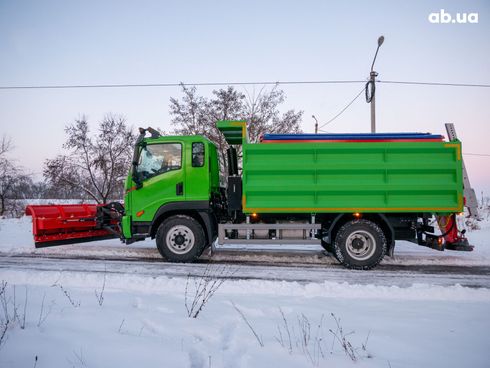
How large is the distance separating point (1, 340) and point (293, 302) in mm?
3011

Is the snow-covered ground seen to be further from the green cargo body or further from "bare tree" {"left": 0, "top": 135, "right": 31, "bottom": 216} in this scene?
"bare tree" {"left": 0, "top": 135, "right": 31, "bottom": 216}

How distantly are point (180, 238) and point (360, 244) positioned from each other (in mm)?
3688

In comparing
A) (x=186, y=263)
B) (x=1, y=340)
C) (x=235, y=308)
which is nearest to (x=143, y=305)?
(x=235, y=308)

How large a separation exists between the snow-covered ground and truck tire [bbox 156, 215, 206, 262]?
1260 millimetres

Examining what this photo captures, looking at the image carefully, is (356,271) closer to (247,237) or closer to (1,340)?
(247,237)

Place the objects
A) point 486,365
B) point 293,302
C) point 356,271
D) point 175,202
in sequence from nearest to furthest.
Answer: point 486,365, point 293,302, point 356,271, point 175,202

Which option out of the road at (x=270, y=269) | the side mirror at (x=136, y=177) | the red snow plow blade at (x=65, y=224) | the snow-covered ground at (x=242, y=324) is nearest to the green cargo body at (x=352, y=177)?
the road at (x=270, y=269)

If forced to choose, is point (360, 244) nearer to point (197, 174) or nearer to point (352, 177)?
point (352, 177)

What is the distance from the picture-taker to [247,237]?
6.08 metres

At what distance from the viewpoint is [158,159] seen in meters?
6.16

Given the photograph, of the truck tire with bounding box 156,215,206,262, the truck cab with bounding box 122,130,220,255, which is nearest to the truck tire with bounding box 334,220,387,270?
the truck cab with bounding box 122,130,220,255

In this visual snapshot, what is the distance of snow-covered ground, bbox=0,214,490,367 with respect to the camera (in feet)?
7.66

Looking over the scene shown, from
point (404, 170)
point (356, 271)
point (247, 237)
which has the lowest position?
point (356, 271)

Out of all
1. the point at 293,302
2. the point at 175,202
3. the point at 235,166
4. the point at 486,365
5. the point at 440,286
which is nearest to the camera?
the point at 486,365
